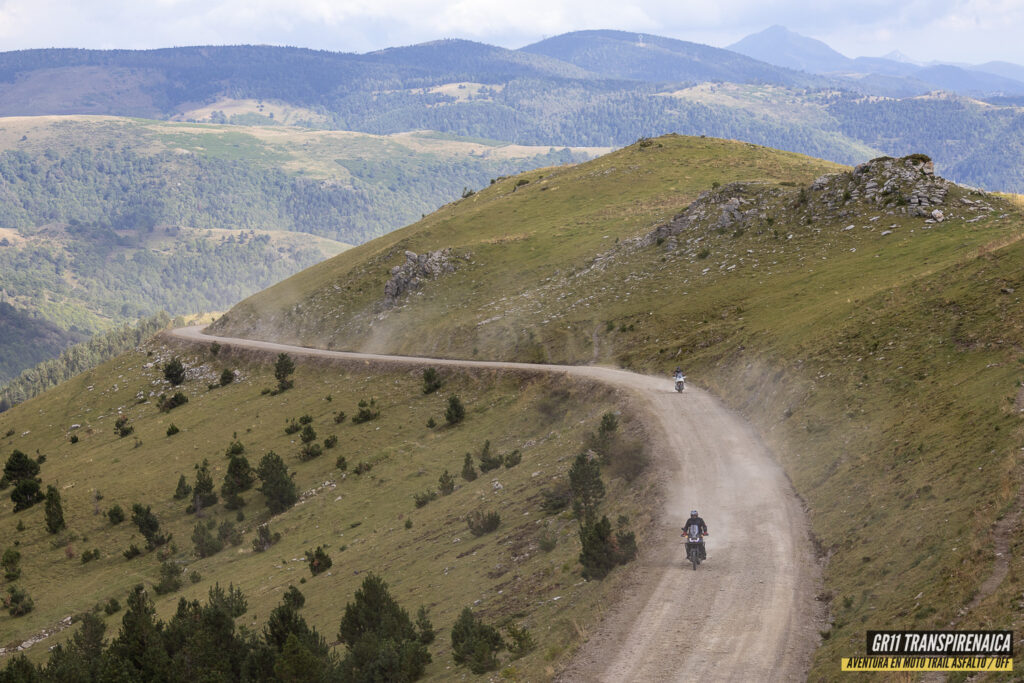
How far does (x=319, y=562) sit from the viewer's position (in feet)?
139

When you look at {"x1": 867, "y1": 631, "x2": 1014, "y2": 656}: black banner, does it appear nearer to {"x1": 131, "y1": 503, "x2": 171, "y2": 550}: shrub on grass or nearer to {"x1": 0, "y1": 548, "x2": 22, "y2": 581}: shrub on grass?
{"x1": 131, "y1": 503, "x2": 171, "y2": 550}: shrub on grass

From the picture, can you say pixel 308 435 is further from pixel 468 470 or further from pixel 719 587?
pixel 719 587

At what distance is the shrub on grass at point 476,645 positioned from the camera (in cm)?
2272

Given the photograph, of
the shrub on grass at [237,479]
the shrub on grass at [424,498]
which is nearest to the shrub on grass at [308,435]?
the shrub on grass at [237,479]

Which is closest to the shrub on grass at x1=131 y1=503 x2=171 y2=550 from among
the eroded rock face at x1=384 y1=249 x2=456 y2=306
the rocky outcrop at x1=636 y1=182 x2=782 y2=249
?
the eroded rock face at x1=384 y1=249 x2=456 y2=306

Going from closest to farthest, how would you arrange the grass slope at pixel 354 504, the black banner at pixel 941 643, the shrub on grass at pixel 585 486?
the black banner at pixel 941 643 < the grass slope at pixel 354 504 < the shrub on grass at pixel 585 486

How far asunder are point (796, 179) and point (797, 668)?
274ft

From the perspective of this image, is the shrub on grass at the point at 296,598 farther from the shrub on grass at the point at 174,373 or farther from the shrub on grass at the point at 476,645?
the shrub on grass at the point at 174,373

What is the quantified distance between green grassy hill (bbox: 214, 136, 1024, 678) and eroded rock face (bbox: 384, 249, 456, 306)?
0.39 meters

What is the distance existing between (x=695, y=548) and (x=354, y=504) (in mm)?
30912

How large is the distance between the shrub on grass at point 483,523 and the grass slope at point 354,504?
0.46 metres

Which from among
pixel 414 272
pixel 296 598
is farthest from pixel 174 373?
pixel 296 598

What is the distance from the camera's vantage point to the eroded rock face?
92000 mm

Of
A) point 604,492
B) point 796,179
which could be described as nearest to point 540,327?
point 604,492
